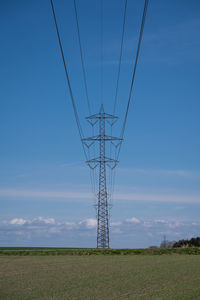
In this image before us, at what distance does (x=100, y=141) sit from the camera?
4466cm

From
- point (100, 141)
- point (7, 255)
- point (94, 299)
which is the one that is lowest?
point (94, 299)

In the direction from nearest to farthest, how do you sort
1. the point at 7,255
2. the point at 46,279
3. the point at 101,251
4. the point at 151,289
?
the point at 151,289, the point at 46,279, the point at 101,251, the point at 7,255

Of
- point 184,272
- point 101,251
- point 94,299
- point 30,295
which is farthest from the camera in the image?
point 101,251

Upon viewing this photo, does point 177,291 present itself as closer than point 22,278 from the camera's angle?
Yes

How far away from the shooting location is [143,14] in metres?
14.1

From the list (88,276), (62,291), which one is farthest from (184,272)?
(62,291)

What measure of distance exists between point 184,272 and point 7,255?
26816mm

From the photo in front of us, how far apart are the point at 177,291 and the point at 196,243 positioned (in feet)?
133

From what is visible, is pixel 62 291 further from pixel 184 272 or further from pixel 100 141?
pixel 100 141

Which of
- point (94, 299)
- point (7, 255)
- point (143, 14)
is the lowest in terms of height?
point (94, 299)

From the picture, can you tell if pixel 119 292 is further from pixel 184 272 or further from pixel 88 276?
pixel 184 272

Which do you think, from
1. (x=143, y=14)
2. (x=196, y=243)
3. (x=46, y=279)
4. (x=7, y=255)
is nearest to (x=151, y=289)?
(x=46, y=279)

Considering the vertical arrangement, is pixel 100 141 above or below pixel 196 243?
above

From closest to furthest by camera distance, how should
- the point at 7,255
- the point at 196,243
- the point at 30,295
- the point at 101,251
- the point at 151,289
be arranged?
the point at 30,295 < the point at 151,289 < the point at 101,251 < the point at 7,255 < the point at 196,243
